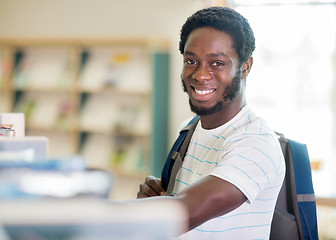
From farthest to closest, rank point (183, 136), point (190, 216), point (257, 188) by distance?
point (183, 136) → point (257, 188) → point (190, 216)

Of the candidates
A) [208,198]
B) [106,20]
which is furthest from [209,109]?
[106,20]

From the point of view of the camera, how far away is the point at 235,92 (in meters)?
1.45

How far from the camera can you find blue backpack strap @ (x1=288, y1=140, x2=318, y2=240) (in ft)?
4.77

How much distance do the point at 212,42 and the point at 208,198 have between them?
20.1 inches

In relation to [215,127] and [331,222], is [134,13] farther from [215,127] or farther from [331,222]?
[215,127]

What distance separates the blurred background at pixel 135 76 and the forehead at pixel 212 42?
2837 mm

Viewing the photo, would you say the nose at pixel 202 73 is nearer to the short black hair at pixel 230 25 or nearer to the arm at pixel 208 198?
the short black hair at pixel 230 25

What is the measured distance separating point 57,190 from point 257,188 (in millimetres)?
756

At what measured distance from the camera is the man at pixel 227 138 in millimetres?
1189

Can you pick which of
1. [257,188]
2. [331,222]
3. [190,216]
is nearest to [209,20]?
[257,188]

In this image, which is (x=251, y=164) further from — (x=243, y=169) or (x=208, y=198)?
(x=208, y=198)

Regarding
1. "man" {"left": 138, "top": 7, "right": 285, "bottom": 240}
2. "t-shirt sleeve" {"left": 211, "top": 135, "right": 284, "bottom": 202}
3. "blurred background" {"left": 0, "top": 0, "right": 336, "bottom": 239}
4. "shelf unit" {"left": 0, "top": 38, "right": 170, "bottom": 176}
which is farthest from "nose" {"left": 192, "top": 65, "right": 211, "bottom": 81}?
"shelf unit" {"left": 0, "top": 38, "right": 170, "bottom": 176}

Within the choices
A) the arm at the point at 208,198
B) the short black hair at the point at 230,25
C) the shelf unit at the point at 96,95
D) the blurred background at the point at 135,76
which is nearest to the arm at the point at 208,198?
the arm at the point at 208,198

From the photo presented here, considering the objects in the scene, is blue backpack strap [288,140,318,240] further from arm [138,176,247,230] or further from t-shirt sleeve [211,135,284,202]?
arm [138,176,247,230]
